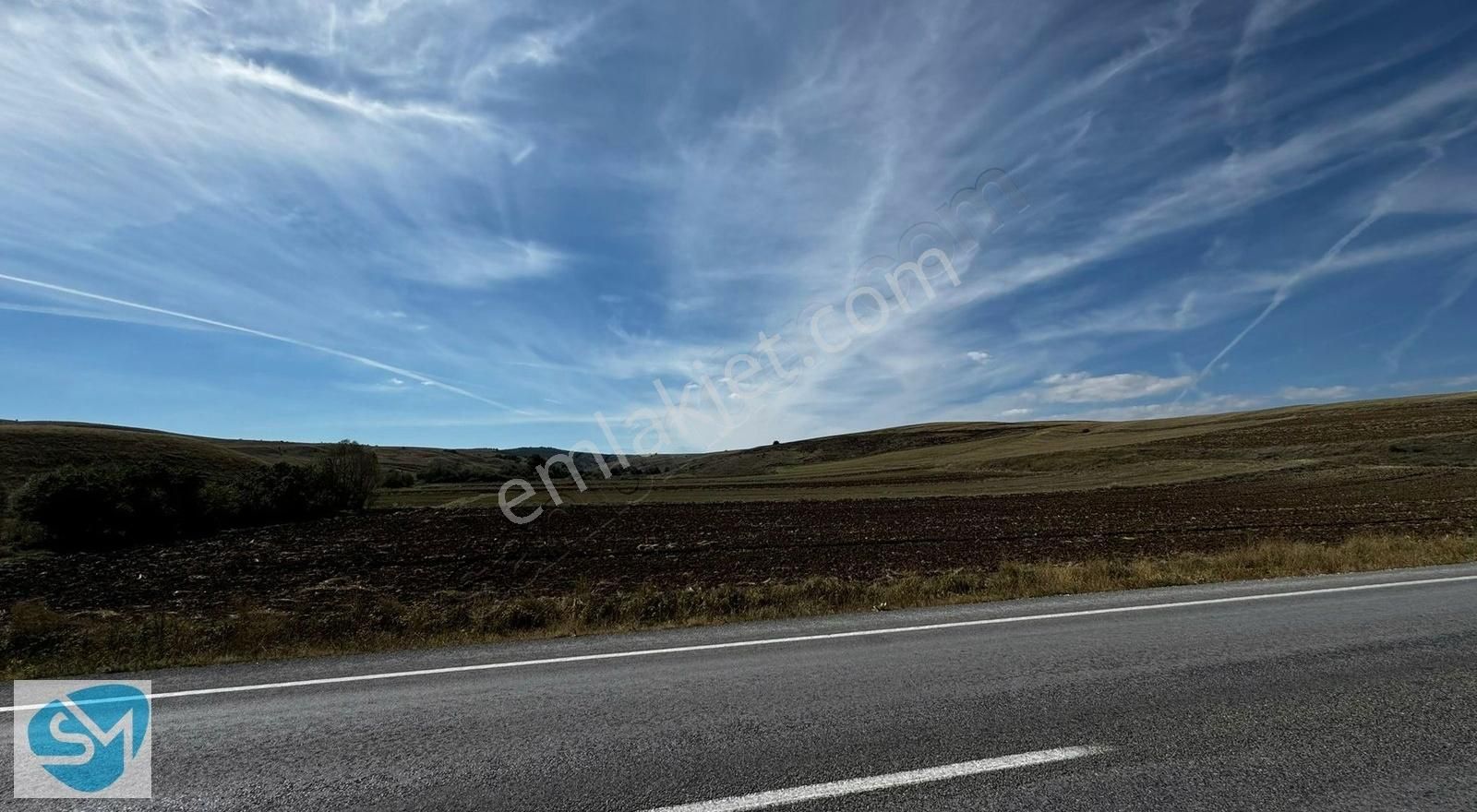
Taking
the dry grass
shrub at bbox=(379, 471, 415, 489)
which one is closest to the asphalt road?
the dry grass

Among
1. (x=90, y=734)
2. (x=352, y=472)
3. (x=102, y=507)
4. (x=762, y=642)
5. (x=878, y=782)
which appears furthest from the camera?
(x=352, y=472)

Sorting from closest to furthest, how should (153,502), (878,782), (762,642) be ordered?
(878,782), (762,642), (153,502)

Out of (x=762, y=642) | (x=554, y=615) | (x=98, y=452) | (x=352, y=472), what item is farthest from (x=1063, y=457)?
(x=98, y=452)

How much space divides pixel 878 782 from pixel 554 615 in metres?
7.63

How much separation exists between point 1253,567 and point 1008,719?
11.3 metres

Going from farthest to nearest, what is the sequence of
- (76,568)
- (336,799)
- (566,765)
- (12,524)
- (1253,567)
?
(12,524), (76,568), (1253,567), (566,765), (336,799)

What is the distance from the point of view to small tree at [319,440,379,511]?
4728 centimetres

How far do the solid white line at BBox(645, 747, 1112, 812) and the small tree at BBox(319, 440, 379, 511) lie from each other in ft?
168

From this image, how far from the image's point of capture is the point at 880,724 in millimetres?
4707

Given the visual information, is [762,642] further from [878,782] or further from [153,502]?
[153,502]

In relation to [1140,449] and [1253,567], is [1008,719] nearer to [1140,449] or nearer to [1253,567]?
[1253,567]

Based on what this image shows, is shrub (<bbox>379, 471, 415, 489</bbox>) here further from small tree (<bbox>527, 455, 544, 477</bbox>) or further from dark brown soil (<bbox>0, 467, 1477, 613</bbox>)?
dark brown soil (<bbox>0, 467, 1477, 613</bbox>)

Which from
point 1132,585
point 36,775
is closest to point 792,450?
point 1132,585

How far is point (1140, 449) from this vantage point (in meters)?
70.7
